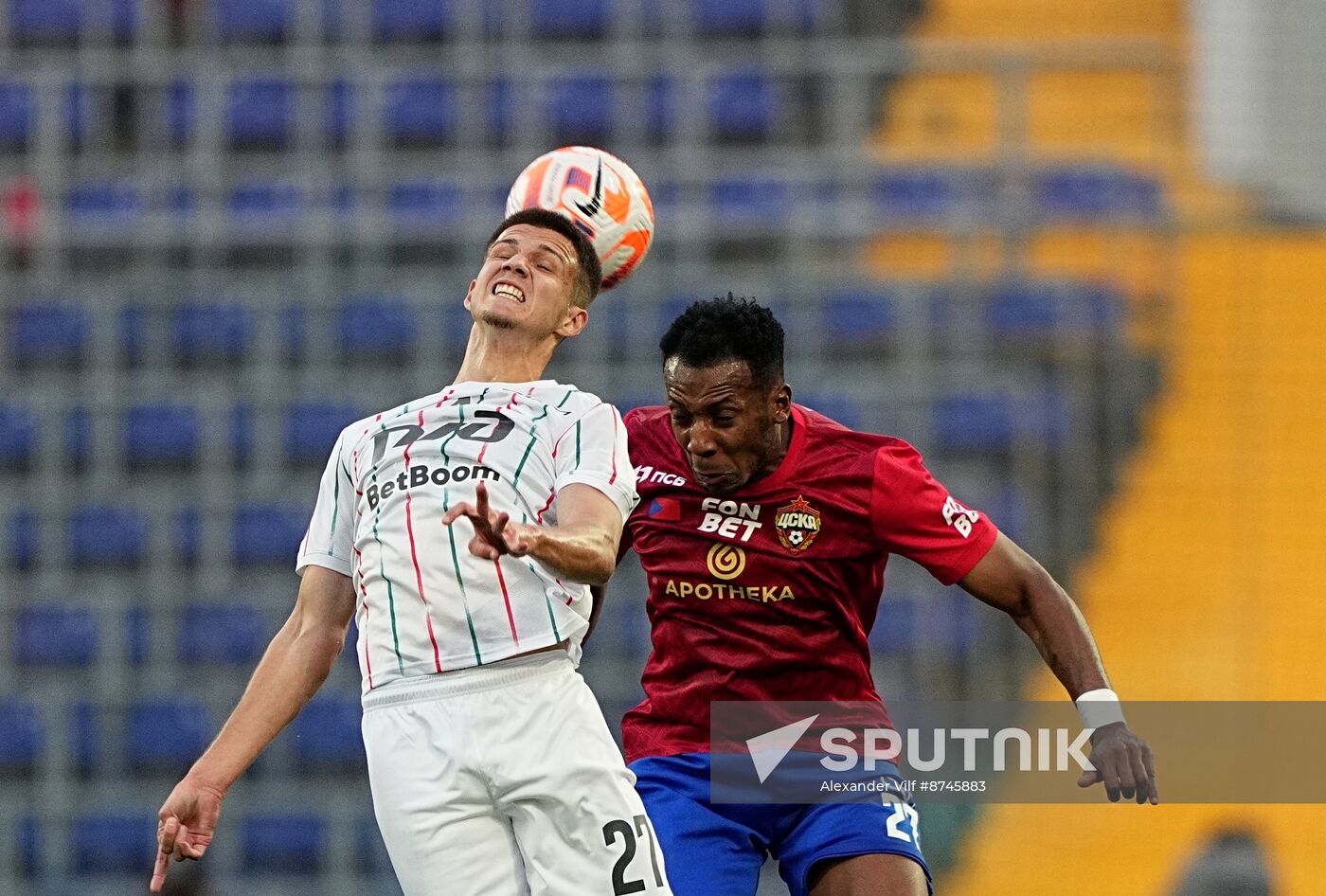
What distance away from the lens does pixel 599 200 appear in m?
4.85

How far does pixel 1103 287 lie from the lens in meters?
9.02

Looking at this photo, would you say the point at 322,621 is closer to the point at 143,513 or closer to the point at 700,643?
the point at 700,643

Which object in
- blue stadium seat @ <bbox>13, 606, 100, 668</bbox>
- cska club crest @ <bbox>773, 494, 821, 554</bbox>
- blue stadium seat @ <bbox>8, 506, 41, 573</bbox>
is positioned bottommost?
blue stadium seat @ <bbox>13, 606, 100, 668</bbox>

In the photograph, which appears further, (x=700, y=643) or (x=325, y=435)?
(x=325, y=435)

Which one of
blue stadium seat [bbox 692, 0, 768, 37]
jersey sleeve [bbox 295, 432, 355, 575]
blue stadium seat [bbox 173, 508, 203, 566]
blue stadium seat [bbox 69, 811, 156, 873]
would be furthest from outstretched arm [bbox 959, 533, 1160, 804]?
blue stadium seat [bbox 692, 0, 768, 37]

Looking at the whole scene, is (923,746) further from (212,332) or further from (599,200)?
(212,332)

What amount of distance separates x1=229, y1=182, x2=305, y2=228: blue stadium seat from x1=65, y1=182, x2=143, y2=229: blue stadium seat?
1.68 ft

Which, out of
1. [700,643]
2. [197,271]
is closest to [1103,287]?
[197,271]

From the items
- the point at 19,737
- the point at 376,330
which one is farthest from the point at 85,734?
the point at 376,330

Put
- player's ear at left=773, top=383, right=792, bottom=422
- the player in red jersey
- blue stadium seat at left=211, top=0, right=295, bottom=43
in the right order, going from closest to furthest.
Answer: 1. the player in red jersey
2. player's ear at left=773, top=383, right=792, bottom=422
3. blue stadium seat at left=211, top=0, right=295, bottom=43

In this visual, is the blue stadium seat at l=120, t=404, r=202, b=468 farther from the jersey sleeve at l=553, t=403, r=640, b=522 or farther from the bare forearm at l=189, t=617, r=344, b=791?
the jersey sleeve at l=553, t=403, r=640, b=522

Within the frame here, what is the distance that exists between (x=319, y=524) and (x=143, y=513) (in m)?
5.35

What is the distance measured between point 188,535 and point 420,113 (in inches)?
101

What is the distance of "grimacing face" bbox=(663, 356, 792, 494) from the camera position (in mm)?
4363
